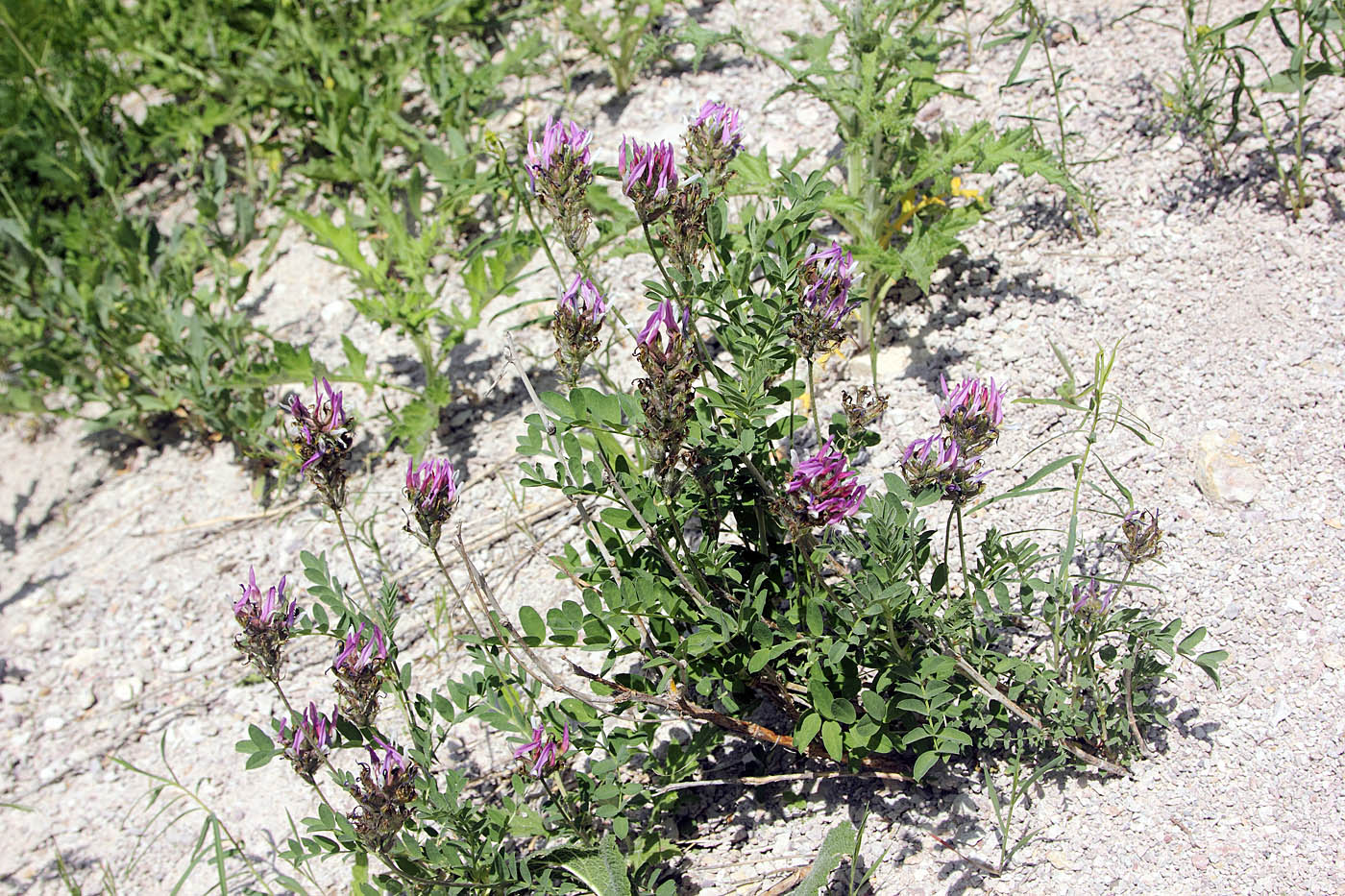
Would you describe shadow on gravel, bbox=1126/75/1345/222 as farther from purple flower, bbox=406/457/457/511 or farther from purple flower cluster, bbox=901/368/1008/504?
purple flower, bbox=406/457/457/511

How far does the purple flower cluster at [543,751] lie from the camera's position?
2232mm

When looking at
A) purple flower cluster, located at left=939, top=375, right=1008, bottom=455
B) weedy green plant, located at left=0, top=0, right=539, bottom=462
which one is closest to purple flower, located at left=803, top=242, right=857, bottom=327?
purple flower cluster, located at left=939, top=375, right=1008, bottom=455

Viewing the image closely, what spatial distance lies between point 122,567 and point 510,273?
1841 millimetres

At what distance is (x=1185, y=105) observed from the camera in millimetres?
3545

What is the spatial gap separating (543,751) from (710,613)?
46cm

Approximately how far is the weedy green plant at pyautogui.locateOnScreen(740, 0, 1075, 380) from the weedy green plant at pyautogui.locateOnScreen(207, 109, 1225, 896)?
2.81ft

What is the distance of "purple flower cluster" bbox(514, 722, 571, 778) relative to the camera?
2232 mm

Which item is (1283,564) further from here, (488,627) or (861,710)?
(488,627)

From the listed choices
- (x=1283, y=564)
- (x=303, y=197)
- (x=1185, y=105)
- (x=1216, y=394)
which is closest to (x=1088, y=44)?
(x=1185, y=105)

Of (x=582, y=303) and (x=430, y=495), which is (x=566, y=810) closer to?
(x=430, y=495)

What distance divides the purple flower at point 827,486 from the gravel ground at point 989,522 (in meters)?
0.81

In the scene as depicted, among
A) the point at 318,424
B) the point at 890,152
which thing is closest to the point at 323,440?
the point at 318,424

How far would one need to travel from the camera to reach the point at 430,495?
2.22 meters

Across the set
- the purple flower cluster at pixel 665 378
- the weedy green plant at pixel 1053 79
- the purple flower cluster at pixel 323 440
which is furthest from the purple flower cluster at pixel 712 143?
the weedy green plant at pixel 1053 79
